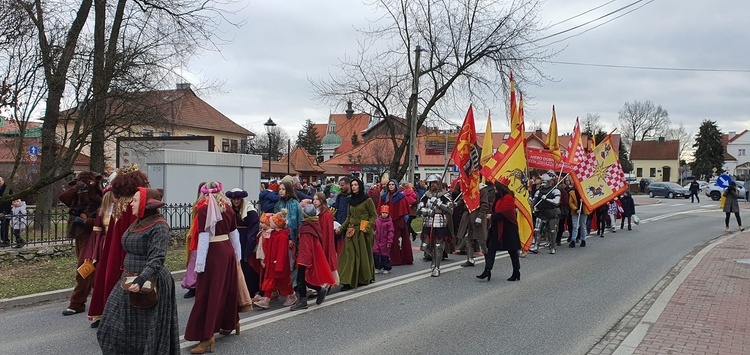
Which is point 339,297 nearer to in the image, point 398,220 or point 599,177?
point 398,220

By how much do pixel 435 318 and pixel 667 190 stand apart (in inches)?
1929

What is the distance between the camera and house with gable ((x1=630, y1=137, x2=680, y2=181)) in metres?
91.1

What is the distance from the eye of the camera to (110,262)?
5.73 m

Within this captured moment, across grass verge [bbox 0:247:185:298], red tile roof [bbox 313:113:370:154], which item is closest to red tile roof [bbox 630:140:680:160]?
red tile roof [bbox 313:113:370:154]

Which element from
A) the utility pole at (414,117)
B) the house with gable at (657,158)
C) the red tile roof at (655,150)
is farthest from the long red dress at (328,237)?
the red tile roof at (655,150)

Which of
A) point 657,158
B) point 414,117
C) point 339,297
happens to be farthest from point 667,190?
point 339,297

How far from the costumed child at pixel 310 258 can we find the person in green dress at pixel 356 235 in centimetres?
130

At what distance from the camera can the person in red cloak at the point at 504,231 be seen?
32.6 feet

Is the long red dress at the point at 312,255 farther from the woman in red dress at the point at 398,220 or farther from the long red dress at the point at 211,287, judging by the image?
the woman in red dress at the point at 398,220

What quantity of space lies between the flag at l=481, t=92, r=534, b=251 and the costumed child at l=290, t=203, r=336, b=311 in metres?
4.81

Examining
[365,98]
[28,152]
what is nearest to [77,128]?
[28,152]

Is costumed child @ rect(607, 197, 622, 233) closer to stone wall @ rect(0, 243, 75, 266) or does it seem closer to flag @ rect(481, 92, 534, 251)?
flag @ rect(481, 92, 534, 251)

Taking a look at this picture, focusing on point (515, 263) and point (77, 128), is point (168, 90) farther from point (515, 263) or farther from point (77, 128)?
point (515, 263)

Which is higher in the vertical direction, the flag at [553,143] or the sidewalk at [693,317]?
the flag at [553,143]
